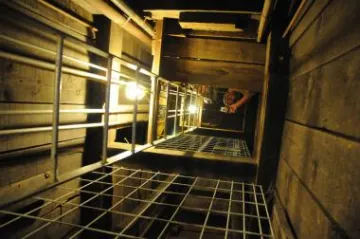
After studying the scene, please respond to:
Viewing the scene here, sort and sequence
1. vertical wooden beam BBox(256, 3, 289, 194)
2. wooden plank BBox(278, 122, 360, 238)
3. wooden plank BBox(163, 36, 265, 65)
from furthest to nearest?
1. wooden plank BBox(163, 36, 265, 65)
2. vertical wooden beam BBox(256, 3, 289, 194)
3. wooden plank BBox(278, 122, 360, 238)

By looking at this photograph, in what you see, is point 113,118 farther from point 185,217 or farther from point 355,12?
point 355,12

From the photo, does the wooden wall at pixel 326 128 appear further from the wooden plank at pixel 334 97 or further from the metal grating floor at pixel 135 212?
the metal grating floor at pixel 135 212

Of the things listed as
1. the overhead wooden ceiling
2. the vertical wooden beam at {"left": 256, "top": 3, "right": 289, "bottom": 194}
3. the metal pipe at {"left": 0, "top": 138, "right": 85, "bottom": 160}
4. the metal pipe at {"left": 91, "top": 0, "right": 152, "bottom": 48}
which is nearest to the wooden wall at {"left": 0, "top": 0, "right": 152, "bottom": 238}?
the metal pipe at {"left": 0, "top": 138, "right": 85, "bottom": 160}

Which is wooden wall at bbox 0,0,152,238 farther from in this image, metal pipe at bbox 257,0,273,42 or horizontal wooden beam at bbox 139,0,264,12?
metal pipe at bbox 257,0,273,42

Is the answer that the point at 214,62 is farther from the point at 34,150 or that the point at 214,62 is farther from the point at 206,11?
the point at 34,150

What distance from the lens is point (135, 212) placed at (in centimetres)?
349

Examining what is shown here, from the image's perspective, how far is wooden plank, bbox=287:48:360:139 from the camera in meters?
1.41

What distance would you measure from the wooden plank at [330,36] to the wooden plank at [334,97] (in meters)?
0.07

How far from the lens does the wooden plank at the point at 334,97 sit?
1.41m

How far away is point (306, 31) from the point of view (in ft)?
8.86

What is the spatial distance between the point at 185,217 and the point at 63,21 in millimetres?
5038

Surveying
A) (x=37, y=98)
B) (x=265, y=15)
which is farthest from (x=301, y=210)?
(x=37, y=98)

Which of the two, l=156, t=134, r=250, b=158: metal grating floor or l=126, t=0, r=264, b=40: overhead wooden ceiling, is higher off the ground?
l=126, t=0, r=264, b=40: overhead wooden ceiling

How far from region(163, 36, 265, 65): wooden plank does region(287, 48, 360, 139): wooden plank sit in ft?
8.05
